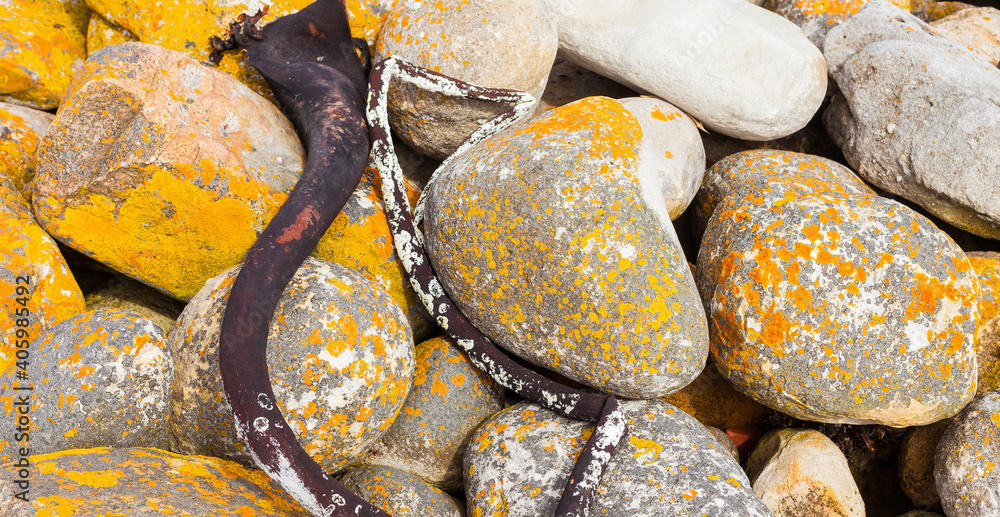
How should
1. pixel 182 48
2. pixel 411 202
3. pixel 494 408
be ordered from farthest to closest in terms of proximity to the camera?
pixel 182 48
pixel 411 202
pixel 494 408

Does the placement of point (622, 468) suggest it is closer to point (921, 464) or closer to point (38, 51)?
point (921, 464)

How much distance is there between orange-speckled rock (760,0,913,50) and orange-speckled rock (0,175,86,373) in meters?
3.66

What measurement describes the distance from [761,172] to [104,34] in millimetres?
3203

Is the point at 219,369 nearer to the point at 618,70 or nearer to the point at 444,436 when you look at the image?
the point at 444,436

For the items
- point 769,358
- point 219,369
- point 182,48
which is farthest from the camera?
point 182,48

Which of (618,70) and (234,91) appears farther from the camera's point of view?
(618,70)

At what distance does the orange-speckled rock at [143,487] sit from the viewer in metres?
1.49

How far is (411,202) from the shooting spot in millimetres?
2527

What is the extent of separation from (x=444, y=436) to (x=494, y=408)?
0.23m

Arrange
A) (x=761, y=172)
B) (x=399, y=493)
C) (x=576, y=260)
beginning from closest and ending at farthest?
1. (x=576, y=260)
2. (x=399, y=493)
3. (x=761, y=172)

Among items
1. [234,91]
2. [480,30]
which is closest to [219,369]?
[234,91]

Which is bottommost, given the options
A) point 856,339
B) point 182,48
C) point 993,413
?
point 993,413

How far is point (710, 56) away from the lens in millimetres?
2627

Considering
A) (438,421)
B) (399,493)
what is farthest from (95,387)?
(438,421)
